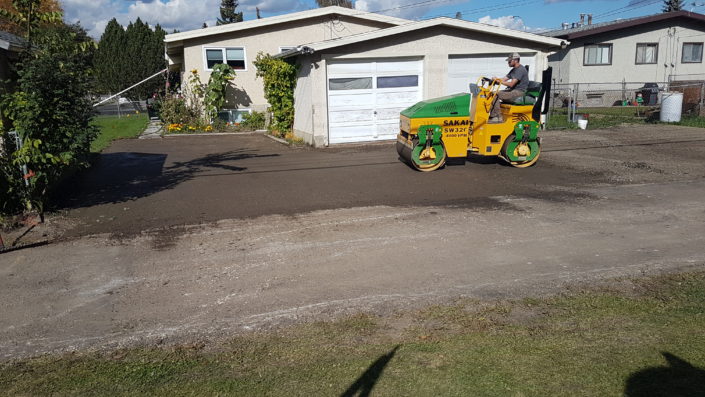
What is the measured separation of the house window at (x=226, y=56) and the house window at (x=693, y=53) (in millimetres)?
25798

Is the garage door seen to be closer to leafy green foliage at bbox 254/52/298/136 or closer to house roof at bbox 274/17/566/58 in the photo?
house roof at bbox 274/17/566/58

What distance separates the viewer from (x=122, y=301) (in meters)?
5.55

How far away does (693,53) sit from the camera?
32.7m

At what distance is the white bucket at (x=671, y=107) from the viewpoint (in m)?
20.1

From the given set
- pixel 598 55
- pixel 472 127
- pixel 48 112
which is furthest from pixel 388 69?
pixel 598 55

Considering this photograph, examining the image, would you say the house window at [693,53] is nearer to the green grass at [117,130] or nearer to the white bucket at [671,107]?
the white bucket at [671,107]

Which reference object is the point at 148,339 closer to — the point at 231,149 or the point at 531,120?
the point at 531,120

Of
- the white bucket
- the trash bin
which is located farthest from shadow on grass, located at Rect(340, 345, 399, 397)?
the trash bin

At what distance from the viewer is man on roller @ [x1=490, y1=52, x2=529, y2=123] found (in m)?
11.3

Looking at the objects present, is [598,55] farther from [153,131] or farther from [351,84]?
[153,131]

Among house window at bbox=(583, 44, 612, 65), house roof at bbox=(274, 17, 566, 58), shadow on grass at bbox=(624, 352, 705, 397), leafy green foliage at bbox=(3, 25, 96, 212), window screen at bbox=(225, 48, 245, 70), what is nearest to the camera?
shadow on grass at bbox=(624, 352, 705, 397)

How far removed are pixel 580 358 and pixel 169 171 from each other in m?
11.0

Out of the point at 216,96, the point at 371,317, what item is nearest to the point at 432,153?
the point at 371,317

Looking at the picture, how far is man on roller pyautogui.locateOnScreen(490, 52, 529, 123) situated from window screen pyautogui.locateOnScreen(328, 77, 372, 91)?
225 inches
